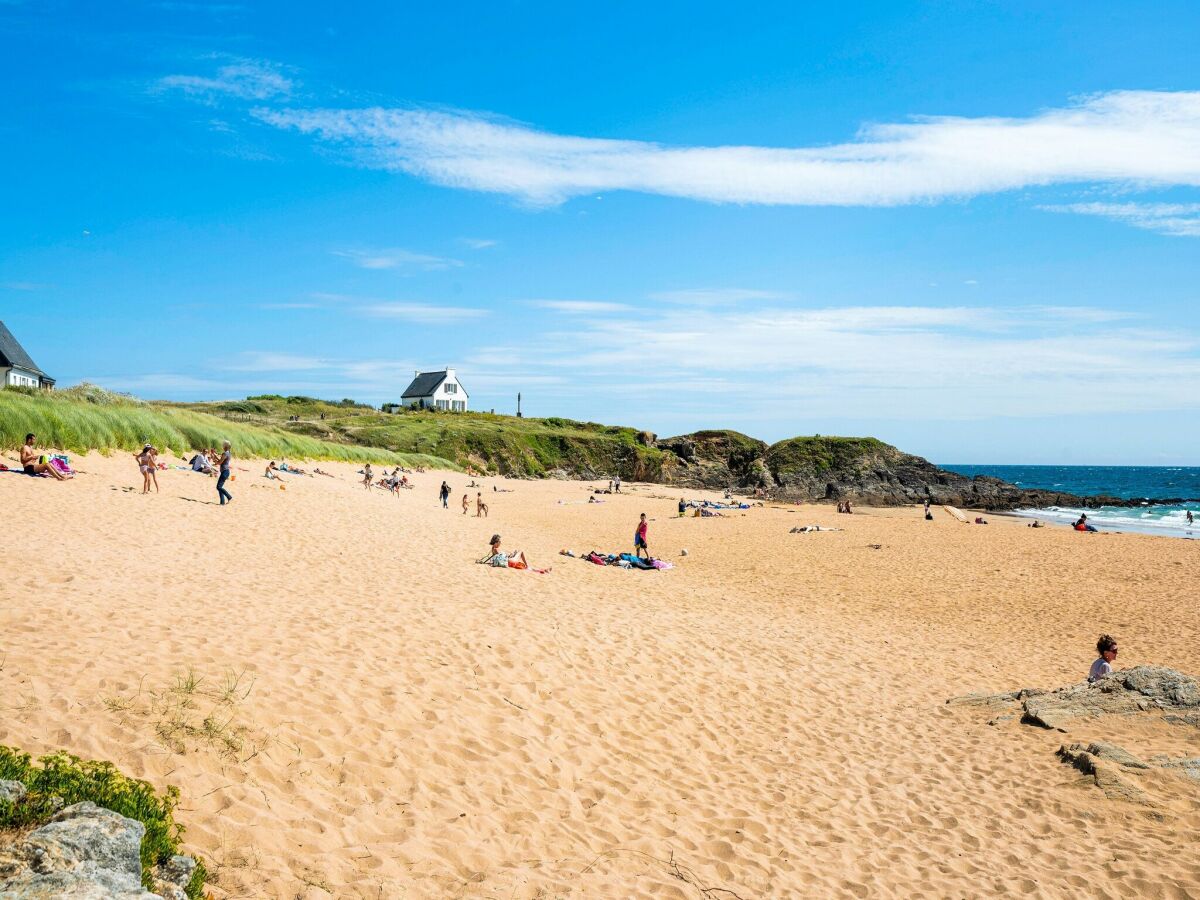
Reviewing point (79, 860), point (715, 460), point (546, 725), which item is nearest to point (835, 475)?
point (715, 460)

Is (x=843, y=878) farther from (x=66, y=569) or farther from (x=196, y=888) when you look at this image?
(x=66, y=569)

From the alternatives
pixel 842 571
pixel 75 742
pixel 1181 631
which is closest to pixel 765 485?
pixel 842 571

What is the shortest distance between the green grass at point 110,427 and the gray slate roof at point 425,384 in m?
48.9

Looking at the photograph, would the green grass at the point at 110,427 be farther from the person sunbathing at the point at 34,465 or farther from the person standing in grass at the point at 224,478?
the person standing in grass at the point at 224,478

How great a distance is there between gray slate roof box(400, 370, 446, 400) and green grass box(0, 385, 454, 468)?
48944 millimetres

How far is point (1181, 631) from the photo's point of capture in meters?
15.5

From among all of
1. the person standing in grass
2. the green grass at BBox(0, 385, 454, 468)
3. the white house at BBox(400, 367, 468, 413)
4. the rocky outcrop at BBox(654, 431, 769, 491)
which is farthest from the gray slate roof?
the person standing in grass

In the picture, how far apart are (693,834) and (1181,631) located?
14937 millimetres

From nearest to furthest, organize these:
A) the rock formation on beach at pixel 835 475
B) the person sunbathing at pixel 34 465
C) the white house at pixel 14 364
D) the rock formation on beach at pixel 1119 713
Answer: the rock formation on beach at pixel 1119 713
the person sunbathing at pixel 34 465
the white house at pixel 14 364
the rock formation on beach at pixel 835 475

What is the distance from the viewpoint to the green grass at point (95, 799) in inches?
Result: 148

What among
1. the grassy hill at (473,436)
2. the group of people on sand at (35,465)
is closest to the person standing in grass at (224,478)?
the group of people on sand at (35,465)

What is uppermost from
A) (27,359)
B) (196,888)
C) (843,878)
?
(27,359)

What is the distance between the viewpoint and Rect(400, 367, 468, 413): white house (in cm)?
8931

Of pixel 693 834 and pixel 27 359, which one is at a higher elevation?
pixel 27 359
